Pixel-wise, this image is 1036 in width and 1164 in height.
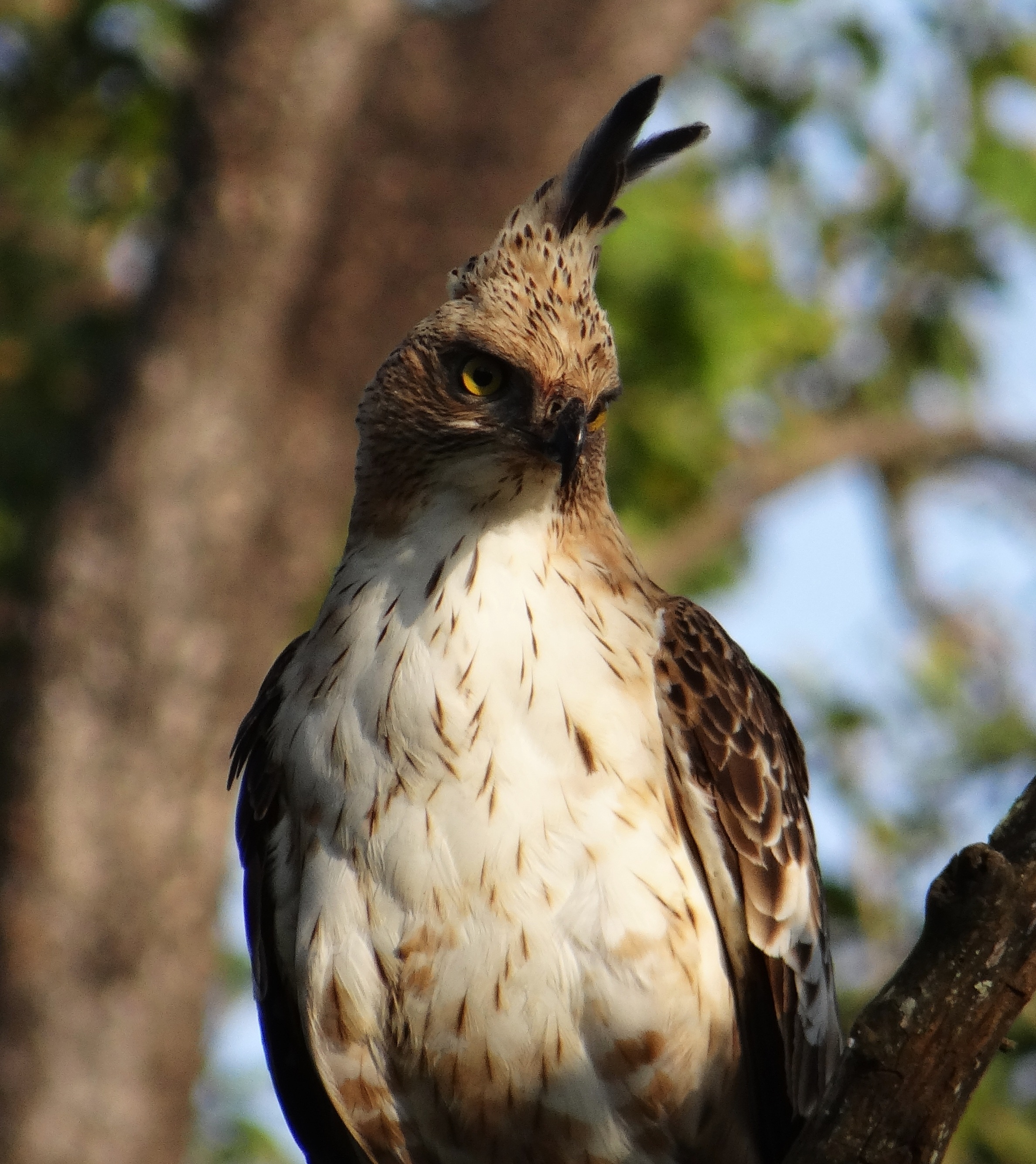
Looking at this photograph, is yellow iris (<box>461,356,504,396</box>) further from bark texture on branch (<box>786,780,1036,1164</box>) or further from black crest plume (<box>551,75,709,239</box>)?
bark texture on branch (<box>786,780,1036,1164</box>)

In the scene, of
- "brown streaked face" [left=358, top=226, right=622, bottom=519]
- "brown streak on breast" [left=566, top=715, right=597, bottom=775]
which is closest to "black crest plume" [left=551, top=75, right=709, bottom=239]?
"brown streaked face" [left=358, top=226, right=622, bottom=519]

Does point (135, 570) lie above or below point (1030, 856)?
above

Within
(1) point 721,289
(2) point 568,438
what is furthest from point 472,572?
(1) point 721,289

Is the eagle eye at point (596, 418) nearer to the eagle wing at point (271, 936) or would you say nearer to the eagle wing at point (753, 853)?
the eagle wing at point (753, 853)

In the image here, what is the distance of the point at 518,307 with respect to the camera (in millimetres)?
4121

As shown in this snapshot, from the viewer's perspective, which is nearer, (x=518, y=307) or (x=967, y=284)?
(x=518, y=307)

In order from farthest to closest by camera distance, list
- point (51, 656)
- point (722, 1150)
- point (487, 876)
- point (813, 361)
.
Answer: point (813, 361) < point (51, 656) < point (722, 1150) < point (487, 876)

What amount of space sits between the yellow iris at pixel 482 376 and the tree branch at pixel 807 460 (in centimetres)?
684

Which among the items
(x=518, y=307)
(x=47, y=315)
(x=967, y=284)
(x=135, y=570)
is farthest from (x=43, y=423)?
(x=518, y=307)

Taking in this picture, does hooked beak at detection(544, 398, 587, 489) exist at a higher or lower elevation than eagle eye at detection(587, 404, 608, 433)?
lower

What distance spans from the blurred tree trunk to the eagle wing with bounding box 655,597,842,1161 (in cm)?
698

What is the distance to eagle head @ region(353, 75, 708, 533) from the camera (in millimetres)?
4031

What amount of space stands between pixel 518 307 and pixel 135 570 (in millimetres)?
7307

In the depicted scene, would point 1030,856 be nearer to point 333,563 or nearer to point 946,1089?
point 946,1089
